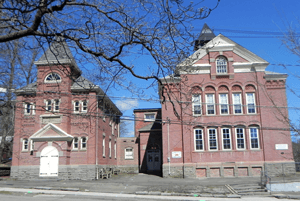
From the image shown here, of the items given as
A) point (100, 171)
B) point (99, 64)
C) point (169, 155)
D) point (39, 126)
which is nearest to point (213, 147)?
point (169, 155)

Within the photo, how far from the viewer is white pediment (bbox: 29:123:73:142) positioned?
26984 mm

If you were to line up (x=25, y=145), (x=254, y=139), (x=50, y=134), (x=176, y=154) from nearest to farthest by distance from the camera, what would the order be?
(x=50, y=134) < (x=176, y=154) < (x=254, y=139) < (x=25, y=145)

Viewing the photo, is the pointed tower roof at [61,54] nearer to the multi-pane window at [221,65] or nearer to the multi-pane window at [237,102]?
the multi-pane window at [221,65]

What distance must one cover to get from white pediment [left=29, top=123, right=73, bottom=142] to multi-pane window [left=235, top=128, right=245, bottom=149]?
1663 centimetres

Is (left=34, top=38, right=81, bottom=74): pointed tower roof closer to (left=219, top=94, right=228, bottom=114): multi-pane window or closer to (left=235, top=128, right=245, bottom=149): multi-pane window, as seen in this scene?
(left=219, top=94, right=228, bottom=114): multi-pane window

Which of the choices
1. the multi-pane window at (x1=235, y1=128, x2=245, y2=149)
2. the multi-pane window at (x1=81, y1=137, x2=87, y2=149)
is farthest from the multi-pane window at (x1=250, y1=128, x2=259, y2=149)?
the multi-pane window at (x1=81, y1=137, x2=87, y2=149)

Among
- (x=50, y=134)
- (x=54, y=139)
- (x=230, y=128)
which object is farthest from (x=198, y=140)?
(x=50, y=134)

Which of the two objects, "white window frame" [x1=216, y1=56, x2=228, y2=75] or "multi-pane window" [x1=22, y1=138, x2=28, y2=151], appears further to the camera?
"white window frame" [x1=216, y1=56, x2=228, y2=75]

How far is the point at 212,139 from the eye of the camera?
2853cm

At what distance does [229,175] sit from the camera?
27781 millimetres

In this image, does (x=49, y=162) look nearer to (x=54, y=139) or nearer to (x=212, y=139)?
(x=54, y=139)

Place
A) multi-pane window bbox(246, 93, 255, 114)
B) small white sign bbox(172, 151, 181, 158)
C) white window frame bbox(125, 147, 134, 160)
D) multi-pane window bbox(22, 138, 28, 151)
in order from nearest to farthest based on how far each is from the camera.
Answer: small white sign bbox(172, 151, 181, 158), multi-pane window bbox(22, 138, 28, 151), multi-pane window bbox(246, 93, 255, 114), white window frame bbox(125, 147, 134, 160)

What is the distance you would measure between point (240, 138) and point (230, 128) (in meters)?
1.41

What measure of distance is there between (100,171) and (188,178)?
9.20 meters
